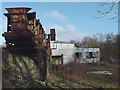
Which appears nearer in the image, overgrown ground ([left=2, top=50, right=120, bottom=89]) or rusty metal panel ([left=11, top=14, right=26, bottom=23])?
rusty metal panel ([left=11, top=14, right=26, bottom=23])

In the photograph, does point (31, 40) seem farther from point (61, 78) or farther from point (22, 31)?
point (61, 78)

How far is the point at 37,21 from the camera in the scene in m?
7.62

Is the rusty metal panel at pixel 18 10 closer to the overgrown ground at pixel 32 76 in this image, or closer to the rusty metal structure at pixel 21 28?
the rusty metal structure at pixel 21 28

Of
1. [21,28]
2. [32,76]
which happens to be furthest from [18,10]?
[32,76]

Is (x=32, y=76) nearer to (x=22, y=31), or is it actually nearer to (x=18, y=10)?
(x=22, y=31)

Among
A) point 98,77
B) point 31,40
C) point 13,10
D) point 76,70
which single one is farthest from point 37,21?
point 98,77

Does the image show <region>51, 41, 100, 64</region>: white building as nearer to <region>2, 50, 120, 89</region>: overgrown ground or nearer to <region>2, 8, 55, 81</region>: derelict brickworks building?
<region>2, 50, 120, 89</region>: overgrown ground

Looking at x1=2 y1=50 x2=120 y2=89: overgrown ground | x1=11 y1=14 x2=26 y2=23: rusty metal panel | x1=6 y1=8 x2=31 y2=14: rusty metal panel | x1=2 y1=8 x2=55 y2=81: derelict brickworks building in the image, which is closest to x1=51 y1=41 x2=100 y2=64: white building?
x1=2 y1=50 x2=120 y2=89: overgrown ground

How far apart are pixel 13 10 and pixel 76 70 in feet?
17.9

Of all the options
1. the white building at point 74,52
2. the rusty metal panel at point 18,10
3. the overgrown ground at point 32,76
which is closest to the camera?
the rusty metal panel at point 18,10

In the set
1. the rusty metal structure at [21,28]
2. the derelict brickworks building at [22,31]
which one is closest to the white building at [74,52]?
the derelict brickworks building at [22,31]

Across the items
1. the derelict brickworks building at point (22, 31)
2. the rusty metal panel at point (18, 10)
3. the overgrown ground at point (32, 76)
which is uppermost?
the rusty metal panel at point (18, 10)

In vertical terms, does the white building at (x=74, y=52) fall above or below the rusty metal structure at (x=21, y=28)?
below

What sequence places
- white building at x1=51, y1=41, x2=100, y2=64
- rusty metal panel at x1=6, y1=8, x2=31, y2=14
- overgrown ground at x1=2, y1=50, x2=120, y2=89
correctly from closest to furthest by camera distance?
1. rusty metal panel at x1=6, y1=8, x2=31, y2=14
2. overgrown ground at x1=2, y1=50, x2=120, y2=89
3. white building at x1=51, y1=41, x2=100, y2=64
